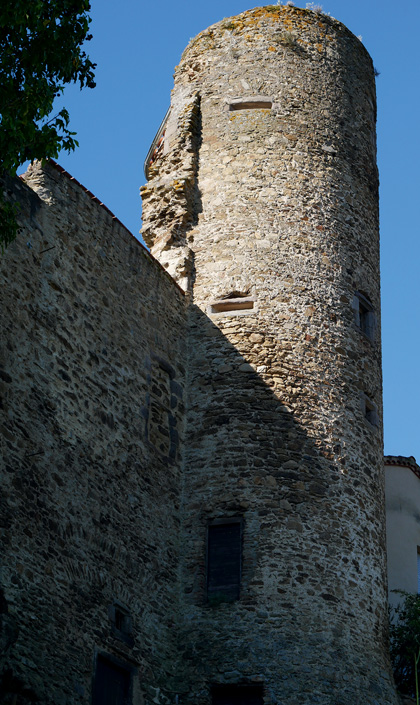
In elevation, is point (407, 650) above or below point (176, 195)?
below

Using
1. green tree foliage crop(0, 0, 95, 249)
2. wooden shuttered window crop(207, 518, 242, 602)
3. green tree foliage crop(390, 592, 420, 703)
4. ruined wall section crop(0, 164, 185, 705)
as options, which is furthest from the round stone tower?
green tree foliage crop(0, 0, 95, 249)

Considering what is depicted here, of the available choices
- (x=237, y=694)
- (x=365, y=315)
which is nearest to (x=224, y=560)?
(x=237, y=694)

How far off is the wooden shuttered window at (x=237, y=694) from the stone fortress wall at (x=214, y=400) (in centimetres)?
4

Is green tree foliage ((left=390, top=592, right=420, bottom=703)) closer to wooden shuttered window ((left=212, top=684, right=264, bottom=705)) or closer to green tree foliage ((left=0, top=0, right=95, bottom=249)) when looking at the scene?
wooden shuttered window ((left=212, top=684, right=264, bottom=705))

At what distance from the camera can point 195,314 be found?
669 inches

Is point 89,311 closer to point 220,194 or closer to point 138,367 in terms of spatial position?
point 138,367

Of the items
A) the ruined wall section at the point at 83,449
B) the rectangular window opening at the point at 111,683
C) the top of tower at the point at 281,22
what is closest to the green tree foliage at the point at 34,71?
the ruined wall section at the point at 83,449

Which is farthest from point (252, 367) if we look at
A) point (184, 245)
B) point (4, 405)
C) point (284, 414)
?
point (4, 405)

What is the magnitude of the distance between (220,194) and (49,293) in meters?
4.34

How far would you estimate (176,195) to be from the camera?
1775 centimetres

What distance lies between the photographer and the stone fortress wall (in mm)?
13289

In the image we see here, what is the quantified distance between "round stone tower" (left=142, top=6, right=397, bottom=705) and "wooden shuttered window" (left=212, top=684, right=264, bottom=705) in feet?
0.07

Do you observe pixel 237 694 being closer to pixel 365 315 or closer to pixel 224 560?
pixel 224 560

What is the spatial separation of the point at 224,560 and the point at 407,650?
9.56 feet
